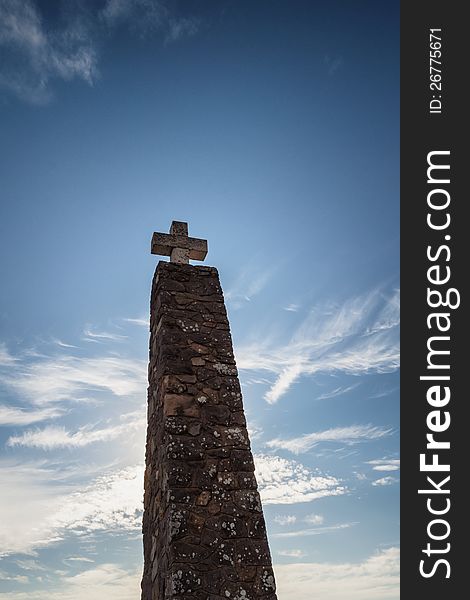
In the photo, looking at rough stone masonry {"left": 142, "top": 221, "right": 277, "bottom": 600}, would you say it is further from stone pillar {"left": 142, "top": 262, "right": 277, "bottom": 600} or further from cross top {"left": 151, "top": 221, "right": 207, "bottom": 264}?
cross top {"left": 151, "top": 221, "right": 207, "bottom": 264}

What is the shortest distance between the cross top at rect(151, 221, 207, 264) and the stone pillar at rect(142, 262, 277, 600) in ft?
1.44

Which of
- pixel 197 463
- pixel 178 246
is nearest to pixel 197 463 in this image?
pixel 197 463

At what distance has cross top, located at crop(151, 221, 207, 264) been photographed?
7.55m

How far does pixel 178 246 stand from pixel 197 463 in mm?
3272

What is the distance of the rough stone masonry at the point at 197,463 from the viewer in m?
5.04

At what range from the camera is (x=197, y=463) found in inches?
219

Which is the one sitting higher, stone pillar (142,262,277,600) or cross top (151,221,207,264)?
cross top (151,221,207,264)

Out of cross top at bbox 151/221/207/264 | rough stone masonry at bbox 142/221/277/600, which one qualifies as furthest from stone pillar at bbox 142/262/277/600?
cross top at bbox 151/221/207/264

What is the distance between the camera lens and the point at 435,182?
7.05 m

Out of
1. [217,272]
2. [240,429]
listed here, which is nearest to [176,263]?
[217,272]

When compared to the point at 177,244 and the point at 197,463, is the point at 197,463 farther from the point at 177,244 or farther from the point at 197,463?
the point at 177,244

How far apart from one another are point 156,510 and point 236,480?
987 millimetres

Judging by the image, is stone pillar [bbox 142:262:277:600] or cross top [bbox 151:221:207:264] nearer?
stone pillar [bbox 142:262:277:600]

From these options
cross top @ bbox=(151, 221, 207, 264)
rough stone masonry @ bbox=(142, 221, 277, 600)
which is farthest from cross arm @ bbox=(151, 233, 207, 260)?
rough stone masonry @ bbox=(142, 221, 277, 600)
